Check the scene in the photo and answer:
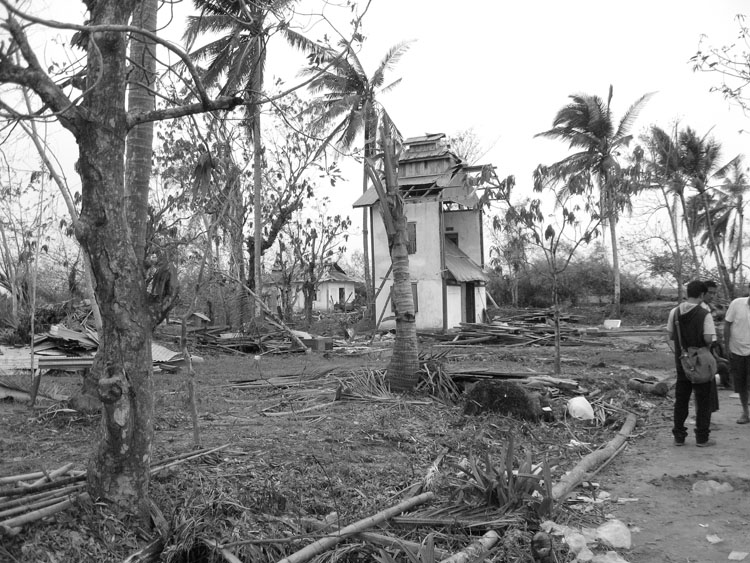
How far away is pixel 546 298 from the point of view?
4194cm

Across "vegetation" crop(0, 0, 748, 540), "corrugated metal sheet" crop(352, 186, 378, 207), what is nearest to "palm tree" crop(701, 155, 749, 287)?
"vegetation" crop(0, 0, 748, 540)

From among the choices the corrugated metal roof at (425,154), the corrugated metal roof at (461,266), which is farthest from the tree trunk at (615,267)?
the corrugated metal roof at (425,154)

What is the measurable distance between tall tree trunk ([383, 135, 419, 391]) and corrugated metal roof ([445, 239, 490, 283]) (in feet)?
53.2

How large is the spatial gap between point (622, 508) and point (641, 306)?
33.5 meters

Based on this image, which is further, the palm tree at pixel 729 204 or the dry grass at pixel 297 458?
the palm tree at pixel 729 204

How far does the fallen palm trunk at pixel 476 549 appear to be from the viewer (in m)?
3.74

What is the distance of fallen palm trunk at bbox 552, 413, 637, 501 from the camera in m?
5.16

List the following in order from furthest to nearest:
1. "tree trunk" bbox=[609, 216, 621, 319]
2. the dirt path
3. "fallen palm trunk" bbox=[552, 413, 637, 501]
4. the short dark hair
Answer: "tree trunk" bbox=[609, 216, 621, 319]
the short dark hair
"fallen palm trunk" bbox=[552, 413, 637, 501]
the dirt path

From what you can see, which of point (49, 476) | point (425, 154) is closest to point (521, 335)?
point (425, 154)

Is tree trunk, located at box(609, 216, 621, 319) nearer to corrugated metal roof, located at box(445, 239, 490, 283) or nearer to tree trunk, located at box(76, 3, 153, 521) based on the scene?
corrugated metal roof, located at box(445, 239, 490, 283)

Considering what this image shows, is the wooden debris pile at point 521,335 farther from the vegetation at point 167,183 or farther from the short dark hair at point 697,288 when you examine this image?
the short dark hair at point 697,288

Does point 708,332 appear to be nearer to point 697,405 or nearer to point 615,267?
point 697,405

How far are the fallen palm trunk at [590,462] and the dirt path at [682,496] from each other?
0.14m

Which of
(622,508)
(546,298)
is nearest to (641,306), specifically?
(546,298)
